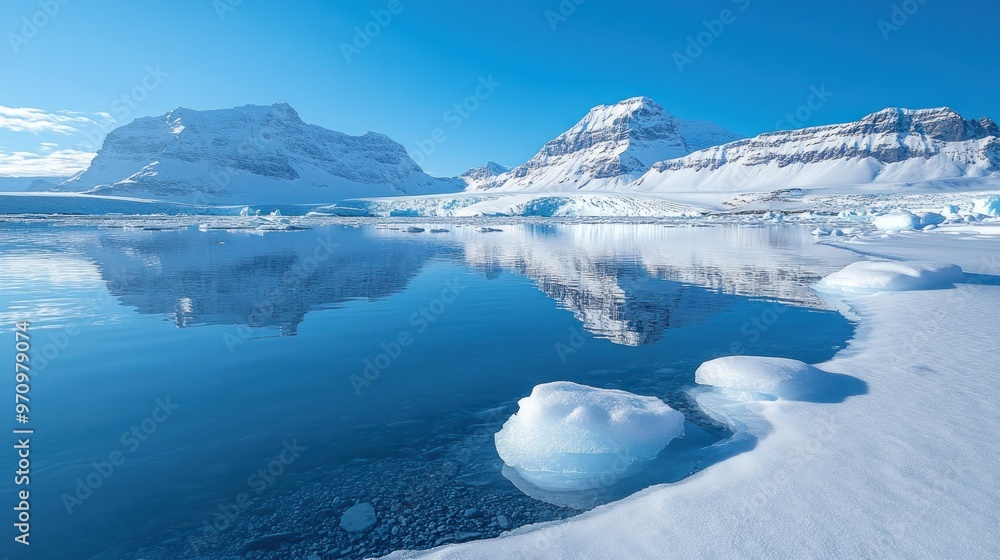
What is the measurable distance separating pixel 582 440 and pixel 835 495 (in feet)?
5.76

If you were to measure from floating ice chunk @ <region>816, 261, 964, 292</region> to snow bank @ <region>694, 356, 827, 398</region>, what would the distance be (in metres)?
7.36

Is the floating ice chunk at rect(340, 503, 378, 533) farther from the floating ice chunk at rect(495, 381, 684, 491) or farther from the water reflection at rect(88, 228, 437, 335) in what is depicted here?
the water reflection at rect(88, 228, 437, 335)

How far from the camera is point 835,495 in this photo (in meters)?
3.15

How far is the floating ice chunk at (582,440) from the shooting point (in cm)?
401

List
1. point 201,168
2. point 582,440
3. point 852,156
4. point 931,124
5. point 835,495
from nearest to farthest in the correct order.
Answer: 1. point 835,495
2. point 582,440
3. point 852,156
4. point 931,124
5. point 201,168

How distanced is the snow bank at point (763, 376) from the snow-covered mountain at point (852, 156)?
139874 millimetres

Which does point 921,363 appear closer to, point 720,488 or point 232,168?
point 720,488

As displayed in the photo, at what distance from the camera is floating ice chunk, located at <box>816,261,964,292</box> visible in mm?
10805

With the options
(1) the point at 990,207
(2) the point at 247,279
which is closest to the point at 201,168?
(2) the point at 247,279

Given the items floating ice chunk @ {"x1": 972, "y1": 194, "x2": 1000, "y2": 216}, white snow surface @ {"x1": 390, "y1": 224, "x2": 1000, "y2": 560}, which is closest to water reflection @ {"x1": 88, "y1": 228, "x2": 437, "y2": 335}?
white snow surface @ {"x1": 390, "y1": 224, "x2": 1000, "y2": 560}

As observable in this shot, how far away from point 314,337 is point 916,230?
41893 millimetres

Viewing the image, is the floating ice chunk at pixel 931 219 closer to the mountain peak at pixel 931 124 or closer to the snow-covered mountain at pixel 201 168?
the snow-covered mountain at pixel 201 168

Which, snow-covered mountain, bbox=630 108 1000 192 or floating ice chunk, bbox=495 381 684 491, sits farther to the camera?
snow-covered mountain, bbox=630 108 1000 192

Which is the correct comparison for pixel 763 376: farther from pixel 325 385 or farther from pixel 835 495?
pixel 325 385
